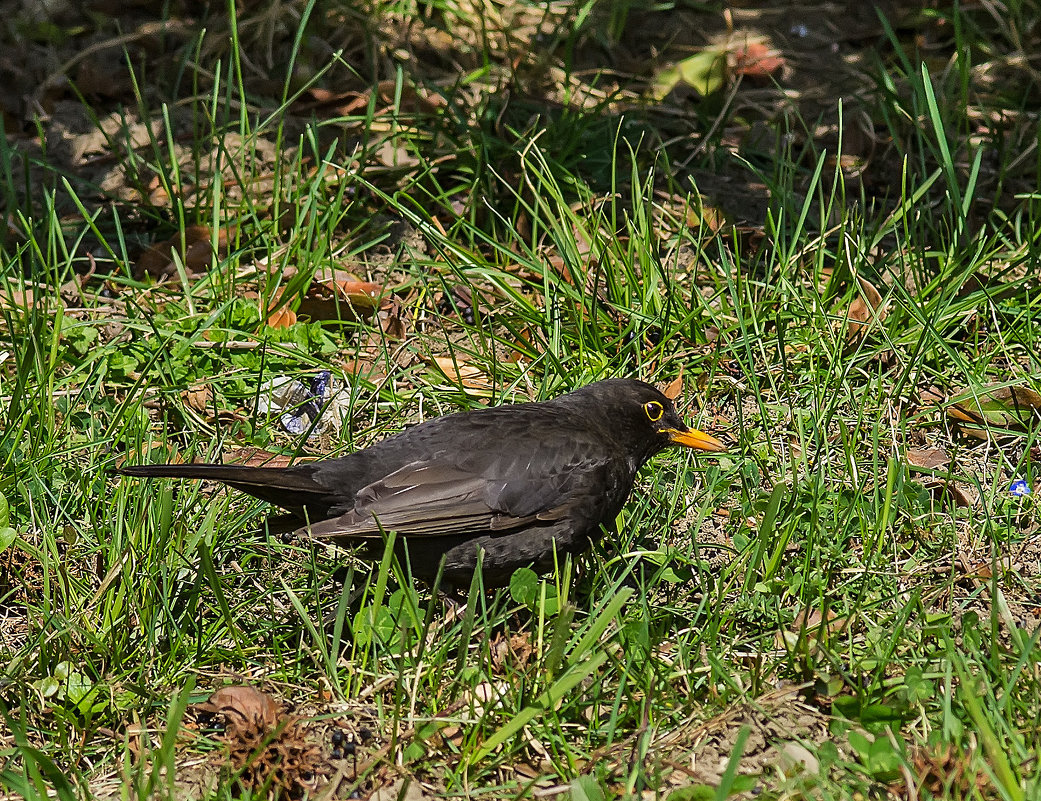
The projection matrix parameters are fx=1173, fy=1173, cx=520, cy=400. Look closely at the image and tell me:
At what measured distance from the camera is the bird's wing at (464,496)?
3.50 m

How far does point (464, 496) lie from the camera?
359 cm

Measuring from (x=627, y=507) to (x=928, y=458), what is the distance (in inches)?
43.6

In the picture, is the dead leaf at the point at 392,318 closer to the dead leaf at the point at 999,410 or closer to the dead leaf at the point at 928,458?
the dead leaf at the point at 928,458

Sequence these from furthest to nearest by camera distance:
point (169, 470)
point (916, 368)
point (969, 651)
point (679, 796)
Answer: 1. point (916, 368)
2. point (169, 470)
3. point (969, 651)
4. point (679, 796)

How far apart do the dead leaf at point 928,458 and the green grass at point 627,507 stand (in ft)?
0.11

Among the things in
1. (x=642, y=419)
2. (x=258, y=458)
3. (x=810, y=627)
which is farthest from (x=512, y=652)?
(x=258, y=458)

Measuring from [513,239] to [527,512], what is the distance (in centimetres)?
188

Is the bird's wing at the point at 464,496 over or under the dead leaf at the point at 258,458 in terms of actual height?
over

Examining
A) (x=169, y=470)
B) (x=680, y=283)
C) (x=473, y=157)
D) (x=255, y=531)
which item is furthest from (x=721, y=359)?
(x=169, y=470)

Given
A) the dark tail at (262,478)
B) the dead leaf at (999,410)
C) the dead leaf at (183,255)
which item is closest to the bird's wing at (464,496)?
the dark tail at (262,478)

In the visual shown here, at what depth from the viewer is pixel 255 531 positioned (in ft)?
12.7

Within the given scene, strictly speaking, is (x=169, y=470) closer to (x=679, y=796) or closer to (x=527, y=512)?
(x=527, y=512)

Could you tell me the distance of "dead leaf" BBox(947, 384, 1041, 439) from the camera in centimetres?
418

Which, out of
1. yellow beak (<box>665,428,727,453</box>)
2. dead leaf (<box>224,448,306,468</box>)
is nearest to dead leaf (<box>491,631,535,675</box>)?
yellow beak (<box>665,428,727,453</box>)
